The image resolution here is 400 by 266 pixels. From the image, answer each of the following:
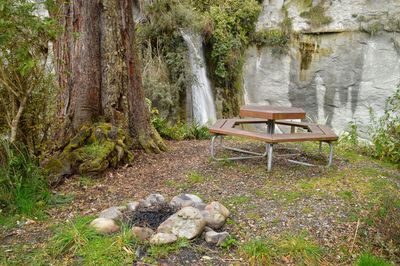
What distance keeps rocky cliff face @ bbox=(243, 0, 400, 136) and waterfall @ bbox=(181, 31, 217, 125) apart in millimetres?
2277

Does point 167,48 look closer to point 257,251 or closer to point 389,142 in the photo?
point 389,142

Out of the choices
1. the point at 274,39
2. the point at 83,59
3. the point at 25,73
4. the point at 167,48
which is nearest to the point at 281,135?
the point at 83,59

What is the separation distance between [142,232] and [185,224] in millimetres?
319

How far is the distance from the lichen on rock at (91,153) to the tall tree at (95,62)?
242 millimetres

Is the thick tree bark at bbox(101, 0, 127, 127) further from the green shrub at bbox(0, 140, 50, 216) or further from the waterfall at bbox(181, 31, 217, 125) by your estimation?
the waterfall at bbox(181, 31, 217, 125)

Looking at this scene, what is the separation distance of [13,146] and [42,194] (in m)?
0.57

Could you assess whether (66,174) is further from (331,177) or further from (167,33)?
(167,33)

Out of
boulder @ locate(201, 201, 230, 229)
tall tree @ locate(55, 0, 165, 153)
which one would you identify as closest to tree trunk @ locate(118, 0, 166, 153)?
tall tree @ locate(55, 0, 165, 153)

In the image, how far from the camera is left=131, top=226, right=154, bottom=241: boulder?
8.46 ft

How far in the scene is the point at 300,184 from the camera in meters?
3.85

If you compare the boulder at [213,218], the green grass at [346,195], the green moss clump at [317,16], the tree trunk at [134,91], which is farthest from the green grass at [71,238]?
the green moss clump at [317,16]

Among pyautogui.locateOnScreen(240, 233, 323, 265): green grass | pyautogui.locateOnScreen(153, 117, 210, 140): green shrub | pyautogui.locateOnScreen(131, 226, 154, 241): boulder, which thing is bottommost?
pyautogui.locateOnScreen(240, 233, 323, 265): green grass

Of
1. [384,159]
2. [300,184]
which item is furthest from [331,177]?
[384,159]

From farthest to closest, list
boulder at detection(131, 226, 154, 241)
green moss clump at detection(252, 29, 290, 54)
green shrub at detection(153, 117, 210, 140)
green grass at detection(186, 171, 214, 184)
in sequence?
green moss clump at detection(252, 29, 290, 54)
green shrub at detection(153, 117, 210, 140)
green grass at detection(186, 171, 214, 184)
boulder at detection(131, 226, 154, 241)
